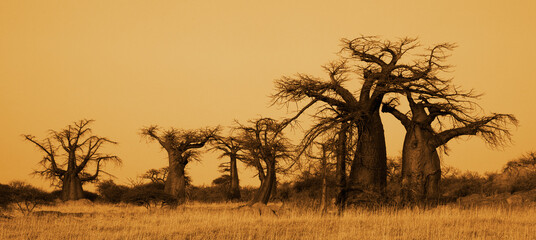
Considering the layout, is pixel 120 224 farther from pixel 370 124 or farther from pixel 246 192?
pixel 246 192

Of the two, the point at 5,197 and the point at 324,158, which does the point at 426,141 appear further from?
the point at 5,197

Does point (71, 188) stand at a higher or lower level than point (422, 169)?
lower

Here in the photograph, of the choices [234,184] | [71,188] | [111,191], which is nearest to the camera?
[234,184]

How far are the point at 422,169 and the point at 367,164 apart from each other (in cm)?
170

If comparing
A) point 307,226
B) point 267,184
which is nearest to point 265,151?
point 267,184

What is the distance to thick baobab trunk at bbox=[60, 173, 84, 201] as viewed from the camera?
3347cm

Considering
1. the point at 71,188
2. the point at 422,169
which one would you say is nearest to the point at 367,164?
the point at 422,169

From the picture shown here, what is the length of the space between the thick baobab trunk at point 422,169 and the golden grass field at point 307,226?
4.48 feet

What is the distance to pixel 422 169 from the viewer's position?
1777 centimetres

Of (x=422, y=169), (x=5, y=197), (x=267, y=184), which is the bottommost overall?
(x=5, y=197)

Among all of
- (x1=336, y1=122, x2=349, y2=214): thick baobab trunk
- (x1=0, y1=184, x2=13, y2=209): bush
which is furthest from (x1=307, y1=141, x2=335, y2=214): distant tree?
(x1=0, y1=184, x2=13, y2=209): bush

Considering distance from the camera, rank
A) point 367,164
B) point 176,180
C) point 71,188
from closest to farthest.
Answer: point 367,164 → point 176,180 → point 71,188

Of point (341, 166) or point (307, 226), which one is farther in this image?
point (341, 166)

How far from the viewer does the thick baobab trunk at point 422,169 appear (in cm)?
1770
